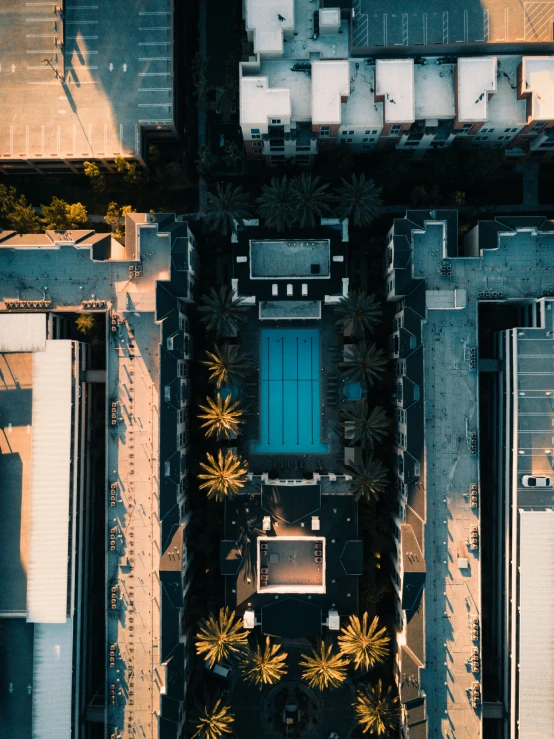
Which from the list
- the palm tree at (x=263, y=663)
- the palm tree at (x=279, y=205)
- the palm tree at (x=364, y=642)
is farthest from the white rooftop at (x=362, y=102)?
the palm tree at (x=263, y=663)

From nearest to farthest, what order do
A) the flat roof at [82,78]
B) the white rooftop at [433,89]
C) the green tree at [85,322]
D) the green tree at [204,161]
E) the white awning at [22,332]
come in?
the white rooftop at [433,89] < the white awning at [22,332] < the green tree at [85,322] < the flat roof at [82,78] < the green tree at [204,161]

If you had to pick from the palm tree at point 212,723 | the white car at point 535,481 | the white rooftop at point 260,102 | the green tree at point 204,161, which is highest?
the white rooftop at point 260,102

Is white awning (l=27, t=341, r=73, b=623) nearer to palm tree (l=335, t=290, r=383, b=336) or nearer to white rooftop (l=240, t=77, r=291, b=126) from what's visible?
palm tree (l=335, t=290, r=383, b=336)

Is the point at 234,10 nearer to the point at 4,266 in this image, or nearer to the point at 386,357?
the point at 4,266

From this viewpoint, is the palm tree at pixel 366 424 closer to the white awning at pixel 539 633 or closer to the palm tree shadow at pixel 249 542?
the palm tree shadow at pixel 249 542

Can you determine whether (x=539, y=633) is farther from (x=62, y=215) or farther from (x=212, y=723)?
(x=62, y=215)

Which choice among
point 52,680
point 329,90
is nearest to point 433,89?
point 329,90
